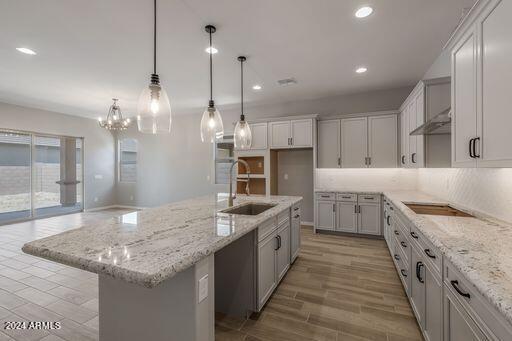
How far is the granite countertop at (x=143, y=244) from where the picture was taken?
1041 mm

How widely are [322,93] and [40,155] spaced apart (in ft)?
24.5

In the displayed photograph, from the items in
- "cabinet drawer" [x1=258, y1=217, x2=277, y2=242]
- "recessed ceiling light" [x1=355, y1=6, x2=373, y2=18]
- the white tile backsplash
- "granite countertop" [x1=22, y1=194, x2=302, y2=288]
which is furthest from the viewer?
"recessed ceiling light" [x1=355, y1=6, x2=373, y2=18]

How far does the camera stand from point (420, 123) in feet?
10.1

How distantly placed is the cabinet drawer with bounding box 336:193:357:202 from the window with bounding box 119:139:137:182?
651cm

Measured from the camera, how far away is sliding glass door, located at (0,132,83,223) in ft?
18.5

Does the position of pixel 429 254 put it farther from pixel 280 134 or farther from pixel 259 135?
pixel 259 135

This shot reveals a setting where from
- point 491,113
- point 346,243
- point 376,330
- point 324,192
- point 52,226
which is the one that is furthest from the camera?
point 52,226

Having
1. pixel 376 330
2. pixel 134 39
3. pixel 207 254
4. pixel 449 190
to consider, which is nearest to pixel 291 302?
pixel 376 330

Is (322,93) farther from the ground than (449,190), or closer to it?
farther from the ground

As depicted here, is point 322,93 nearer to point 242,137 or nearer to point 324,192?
point 324,192

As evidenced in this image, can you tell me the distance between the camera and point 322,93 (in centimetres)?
496

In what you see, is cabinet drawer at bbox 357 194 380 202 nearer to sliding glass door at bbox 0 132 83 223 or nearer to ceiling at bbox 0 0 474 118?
ceiling at bbox 0 0 474 118

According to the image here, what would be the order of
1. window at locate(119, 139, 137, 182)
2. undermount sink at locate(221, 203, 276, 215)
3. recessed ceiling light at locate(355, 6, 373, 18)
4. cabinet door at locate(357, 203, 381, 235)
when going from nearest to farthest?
1. recessed ceiling light at locate(355, 6, 373, 18)
2. undermount sink at locate(221, 203, 276, 215)
3. cabinet door at locate(357, 203, 381, 235)
4. window at locate(119, 139, 137, 182)

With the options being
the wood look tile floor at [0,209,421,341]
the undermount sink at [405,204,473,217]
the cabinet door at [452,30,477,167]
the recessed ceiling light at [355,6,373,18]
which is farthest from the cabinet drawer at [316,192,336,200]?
the recessed ceiling light at [355,6,373,18]
